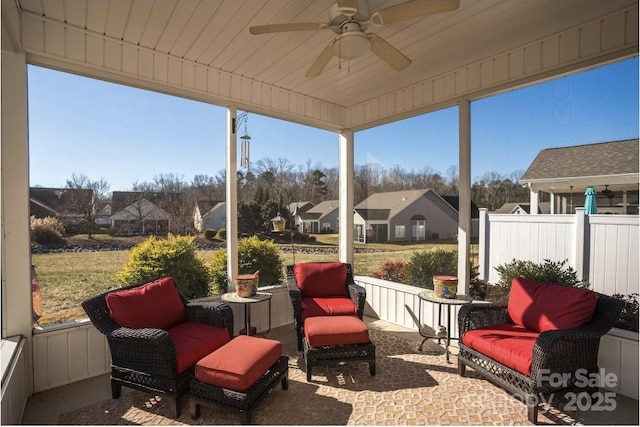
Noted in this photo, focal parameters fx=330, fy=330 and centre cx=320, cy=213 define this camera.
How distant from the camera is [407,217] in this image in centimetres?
427

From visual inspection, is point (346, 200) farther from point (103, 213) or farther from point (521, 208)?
point (103, 213)

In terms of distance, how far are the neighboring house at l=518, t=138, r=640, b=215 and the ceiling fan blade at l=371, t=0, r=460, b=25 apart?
75.0 inches

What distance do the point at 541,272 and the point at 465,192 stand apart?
1.06m

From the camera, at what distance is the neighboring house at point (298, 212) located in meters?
4.47

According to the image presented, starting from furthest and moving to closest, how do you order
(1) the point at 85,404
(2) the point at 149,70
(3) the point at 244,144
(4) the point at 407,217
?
(4) the point at 407,217 < (3) the point at 244,144 < (2) the point at 149,70 < (1) the point at 85,404

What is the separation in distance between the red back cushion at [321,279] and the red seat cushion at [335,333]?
2.40 feet

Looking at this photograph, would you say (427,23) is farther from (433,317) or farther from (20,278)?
(20,278)

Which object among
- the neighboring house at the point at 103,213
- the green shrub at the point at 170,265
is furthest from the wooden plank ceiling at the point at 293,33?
the green shrub at the point at 170,265

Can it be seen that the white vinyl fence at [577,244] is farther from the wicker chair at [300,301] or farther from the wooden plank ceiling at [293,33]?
the wooden plank ceiling at [293,33]

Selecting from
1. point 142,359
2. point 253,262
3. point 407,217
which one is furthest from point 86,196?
point 407,217

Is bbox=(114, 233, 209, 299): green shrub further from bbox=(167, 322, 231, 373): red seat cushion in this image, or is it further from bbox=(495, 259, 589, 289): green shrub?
bbox=(495, 259, 589, 289): green shrub

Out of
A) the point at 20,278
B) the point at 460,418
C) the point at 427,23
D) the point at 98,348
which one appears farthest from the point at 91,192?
the point at 460,418

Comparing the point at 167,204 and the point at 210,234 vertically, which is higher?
the point at 167,204

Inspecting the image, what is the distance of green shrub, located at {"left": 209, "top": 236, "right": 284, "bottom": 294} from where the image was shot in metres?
3.81
